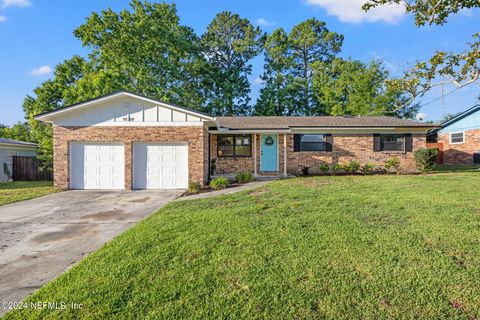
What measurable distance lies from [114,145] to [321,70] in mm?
25022

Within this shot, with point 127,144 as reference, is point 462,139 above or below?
above

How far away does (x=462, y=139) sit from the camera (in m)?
20.1

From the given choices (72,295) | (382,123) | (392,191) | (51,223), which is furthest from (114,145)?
(382,123)

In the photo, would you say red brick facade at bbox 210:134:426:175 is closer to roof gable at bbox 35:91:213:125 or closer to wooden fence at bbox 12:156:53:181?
roof gable at bbox 35:91:213:125

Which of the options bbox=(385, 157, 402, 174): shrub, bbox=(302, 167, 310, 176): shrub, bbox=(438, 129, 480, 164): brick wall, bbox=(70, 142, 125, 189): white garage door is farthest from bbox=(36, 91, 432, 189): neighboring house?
bbox=(438, 129, 480, 164): brick wall

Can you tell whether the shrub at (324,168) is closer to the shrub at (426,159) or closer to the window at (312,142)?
the window at (312,142)

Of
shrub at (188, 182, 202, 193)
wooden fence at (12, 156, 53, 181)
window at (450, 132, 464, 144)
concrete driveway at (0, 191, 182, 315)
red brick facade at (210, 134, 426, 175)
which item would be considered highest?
window at (450, 132, 464, 144)

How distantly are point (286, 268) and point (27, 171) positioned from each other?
18.8 metres

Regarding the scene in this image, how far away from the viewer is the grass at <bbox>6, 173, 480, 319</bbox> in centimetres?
271

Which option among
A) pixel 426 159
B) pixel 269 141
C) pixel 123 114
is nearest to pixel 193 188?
pixel 123 114

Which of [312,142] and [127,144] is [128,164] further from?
[312,142]

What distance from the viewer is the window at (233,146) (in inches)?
585

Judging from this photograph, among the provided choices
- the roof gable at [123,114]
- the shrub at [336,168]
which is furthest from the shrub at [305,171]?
the roof gable at [123,114]

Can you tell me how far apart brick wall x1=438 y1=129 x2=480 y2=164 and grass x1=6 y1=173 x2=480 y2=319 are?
56.4 feet
